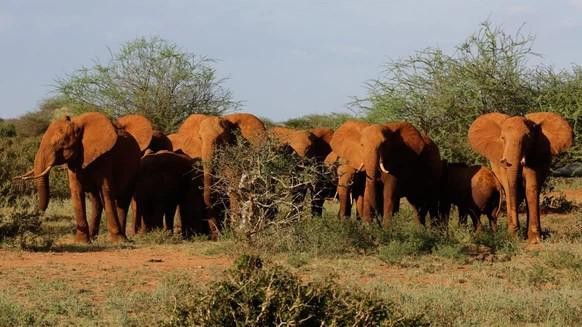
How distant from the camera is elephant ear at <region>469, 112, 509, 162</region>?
16375mm

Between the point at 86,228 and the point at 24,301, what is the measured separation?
5.40m

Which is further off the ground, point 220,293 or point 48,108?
point 48,108

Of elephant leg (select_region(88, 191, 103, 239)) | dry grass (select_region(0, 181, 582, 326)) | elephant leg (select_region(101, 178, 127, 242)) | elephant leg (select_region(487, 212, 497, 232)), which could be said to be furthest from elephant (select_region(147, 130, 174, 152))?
elephant leg (select_region(487, 212, 497, 232))

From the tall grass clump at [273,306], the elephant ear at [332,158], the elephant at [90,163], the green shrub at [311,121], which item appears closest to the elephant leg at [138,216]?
the elephant at [90,163]

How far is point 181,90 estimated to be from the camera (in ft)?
107

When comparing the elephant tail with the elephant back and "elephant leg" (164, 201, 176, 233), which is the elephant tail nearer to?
the elephant back

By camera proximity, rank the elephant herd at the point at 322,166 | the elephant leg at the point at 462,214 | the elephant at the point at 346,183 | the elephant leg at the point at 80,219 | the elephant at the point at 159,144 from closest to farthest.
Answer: the elephant leg at the point at 80,219 → the elephant herd at the point at 322,166 → the elephant leg at the point at 462,214 → the elephant at the point at 346,183 → the elephant at the point at 159,144

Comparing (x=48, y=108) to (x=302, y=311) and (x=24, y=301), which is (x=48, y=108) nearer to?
(x=24, y=301)

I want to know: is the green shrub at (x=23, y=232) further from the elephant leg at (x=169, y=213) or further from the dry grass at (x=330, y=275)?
the elephant leg at (x=169, y=213)

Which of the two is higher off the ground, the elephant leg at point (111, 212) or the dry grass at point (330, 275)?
the elephant leg at point (111, 212)

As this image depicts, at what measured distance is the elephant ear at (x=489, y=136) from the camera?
1638 centimetres

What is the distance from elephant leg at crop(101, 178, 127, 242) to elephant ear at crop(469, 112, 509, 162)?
5899 millimetres

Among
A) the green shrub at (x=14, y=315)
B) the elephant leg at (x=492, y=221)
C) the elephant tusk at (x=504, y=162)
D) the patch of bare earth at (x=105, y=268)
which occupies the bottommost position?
the green shrub at (x=14, y=315)

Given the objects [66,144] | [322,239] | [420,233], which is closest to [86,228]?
[66,144]
